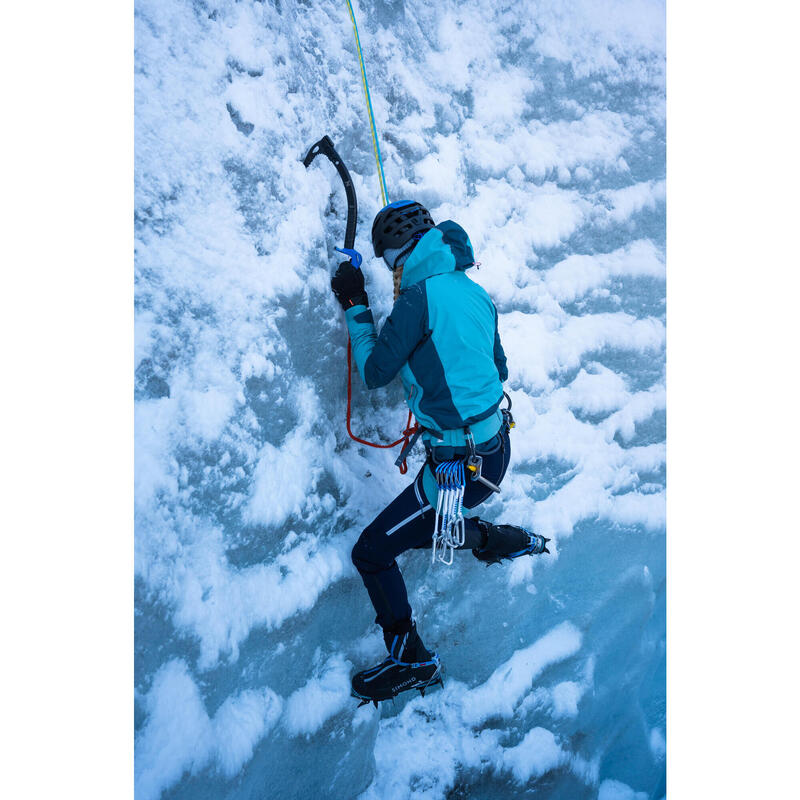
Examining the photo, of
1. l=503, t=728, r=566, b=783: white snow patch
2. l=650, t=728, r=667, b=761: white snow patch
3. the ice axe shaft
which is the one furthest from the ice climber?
l=650, t=728, r=667, b=761: white snow patch

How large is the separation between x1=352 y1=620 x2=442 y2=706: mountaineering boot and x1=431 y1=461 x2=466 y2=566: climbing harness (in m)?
0.29

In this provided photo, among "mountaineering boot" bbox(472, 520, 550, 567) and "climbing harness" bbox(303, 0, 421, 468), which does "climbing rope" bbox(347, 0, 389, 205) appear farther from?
"mountaineering boot" bbox(472, 520, 550, 567)

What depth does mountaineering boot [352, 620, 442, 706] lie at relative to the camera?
2.00 metres

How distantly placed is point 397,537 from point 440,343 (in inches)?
22.6

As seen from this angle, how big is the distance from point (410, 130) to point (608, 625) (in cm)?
218

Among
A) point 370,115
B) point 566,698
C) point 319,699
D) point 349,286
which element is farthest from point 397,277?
point 566,698

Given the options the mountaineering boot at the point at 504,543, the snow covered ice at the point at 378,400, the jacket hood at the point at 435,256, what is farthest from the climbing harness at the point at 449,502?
the jacket hood at the point at 435,256

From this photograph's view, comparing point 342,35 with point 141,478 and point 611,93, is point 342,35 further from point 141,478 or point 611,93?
A: point 141,478

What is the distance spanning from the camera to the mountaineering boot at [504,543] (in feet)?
6.83

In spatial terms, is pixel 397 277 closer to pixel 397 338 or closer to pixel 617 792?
pixel 397 338

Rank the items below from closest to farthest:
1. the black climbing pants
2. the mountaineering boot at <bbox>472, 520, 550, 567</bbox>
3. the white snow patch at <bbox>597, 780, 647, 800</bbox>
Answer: the black climbing pants, the mountaineering boot at <bbox>472, 520, 550, 567</bbox>, the white snow patch at <bbox>597, 780, 647, 800</bbox>

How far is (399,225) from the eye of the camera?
6.54ft

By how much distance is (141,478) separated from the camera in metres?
1.71

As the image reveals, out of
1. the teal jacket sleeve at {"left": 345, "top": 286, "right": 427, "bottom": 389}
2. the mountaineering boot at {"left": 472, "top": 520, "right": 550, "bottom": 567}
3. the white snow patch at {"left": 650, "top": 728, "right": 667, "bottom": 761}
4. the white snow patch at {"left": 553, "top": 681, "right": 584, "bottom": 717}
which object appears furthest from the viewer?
the white snow patch at {"left": 650, "top": 728, "right": 667, "bottom": 761}
